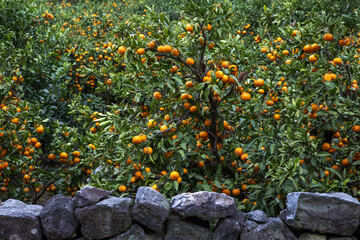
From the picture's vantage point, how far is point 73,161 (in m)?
4.16

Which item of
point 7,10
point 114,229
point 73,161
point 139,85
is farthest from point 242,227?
point 7,10

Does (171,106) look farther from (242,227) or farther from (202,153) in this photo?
(242,227)

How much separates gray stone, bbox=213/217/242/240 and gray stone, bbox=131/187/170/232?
0.41 metres

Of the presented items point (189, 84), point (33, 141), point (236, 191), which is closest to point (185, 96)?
point (189, 84)

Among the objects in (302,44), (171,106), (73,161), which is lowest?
(73,161)

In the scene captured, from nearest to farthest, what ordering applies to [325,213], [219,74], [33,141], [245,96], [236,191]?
[325,213] → [219,74] → [245,96] → [236,191] → [33,141]

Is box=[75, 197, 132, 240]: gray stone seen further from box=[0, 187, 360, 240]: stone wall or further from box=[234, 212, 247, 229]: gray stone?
box=[234, 212, 247, 229]: gray stone

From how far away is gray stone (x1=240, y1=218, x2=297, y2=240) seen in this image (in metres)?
2.59

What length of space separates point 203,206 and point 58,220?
3.57 feet

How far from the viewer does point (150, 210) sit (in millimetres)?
2543

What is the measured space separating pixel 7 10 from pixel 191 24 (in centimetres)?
431

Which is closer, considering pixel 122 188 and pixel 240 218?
pixel 240 218

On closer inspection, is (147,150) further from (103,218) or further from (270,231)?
(270,231)

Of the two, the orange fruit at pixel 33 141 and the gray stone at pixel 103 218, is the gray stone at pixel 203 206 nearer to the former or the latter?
the gray stone at pixel 103 218
